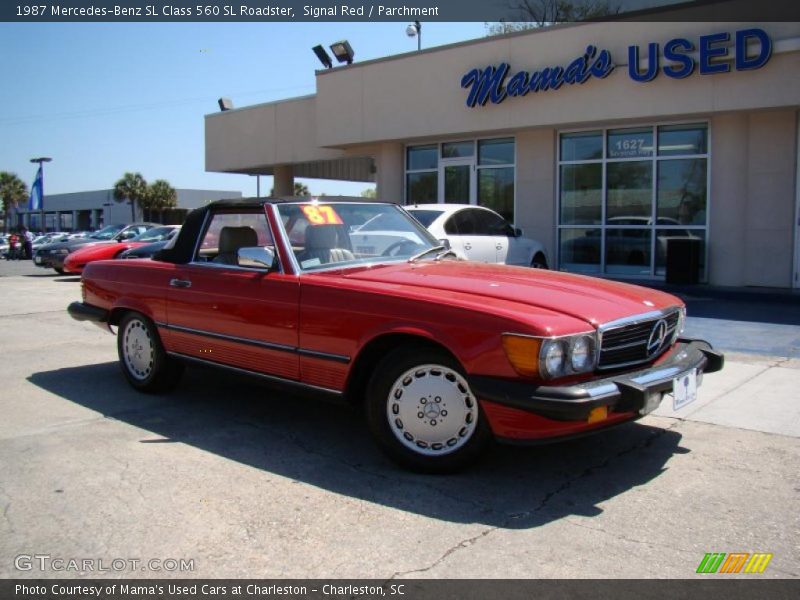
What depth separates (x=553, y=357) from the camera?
141 inches

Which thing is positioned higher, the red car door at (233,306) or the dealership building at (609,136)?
the dealership building at (609,136)

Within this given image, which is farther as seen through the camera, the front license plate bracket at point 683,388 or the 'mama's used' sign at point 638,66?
the 'mama's used' sign at point 638,66

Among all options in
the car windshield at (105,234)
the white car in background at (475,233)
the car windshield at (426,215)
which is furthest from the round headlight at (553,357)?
the car windshield at (105,234)

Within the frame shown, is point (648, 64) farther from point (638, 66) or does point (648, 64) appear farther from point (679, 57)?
point (679, 57)

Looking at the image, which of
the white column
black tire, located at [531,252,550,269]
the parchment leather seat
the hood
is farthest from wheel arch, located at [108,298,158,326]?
the white column

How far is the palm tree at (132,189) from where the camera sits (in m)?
68.3

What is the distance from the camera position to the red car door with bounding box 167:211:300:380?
15.1ft

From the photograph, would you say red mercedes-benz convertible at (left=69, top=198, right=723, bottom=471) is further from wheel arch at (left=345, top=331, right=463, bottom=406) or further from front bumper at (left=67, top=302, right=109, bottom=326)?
front bumper at (left=67, top=302, right=109, bottom=326)

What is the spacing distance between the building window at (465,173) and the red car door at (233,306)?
10.8 metres

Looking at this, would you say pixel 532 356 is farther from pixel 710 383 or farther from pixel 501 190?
pixel 501 190

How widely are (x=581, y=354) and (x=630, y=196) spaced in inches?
430

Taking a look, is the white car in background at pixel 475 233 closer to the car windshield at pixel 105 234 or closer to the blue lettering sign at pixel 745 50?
the blue lettering sign at pixel 745 50

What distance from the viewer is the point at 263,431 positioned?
491 cm

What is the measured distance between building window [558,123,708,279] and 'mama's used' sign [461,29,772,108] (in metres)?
1.27
